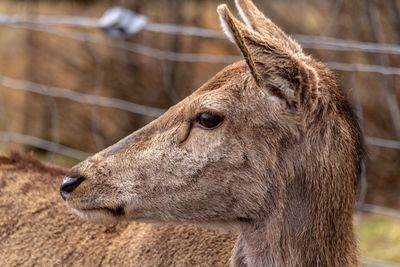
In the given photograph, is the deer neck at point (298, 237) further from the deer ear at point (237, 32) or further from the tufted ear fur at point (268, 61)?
the deer ear at point (237, 32)

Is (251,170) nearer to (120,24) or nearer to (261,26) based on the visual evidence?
(261,26)

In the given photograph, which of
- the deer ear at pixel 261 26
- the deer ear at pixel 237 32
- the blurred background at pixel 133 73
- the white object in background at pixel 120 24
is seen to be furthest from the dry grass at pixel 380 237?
the deer ear at pixel 237 32

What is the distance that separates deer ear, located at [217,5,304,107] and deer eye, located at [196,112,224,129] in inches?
7.8

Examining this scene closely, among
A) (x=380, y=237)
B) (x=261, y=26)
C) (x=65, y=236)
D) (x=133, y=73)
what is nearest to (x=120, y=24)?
(x=380, y=237)

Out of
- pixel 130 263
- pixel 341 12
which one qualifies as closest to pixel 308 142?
pixel 130 263

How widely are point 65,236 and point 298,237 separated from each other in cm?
114

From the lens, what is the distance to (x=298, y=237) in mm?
3639

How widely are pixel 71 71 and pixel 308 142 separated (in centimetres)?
629

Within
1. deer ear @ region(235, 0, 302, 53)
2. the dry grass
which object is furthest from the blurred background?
deer ear @ region(235, 0, 302, 53)

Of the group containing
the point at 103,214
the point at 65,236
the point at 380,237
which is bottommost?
the point at 380,237

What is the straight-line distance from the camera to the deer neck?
11.9ft

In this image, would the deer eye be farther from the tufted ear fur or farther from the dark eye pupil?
the tufted ear fur

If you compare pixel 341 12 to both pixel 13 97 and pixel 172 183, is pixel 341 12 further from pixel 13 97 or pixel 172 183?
pixel 172 183

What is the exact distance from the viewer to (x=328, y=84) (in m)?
3.67
